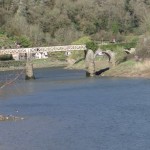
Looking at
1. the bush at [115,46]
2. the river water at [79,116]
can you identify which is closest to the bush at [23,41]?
the bush at [115,46]

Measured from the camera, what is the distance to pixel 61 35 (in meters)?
147

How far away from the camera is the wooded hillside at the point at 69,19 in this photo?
479ft

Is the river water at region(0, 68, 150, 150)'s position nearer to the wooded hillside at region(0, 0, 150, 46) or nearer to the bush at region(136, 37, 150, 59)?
the bush at region(136, 37, 150, 59)

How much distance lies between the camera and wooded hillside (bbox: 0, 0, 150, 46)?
5748 inches

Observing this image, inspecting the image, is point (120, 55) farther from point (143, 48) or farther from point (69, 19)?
point (69, 19)

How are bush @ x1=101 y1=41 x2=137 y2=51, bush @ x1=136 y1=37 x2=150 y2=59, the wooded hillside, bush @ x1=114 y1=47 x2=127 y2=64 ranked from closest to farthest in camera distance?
1. bush @ x1=136 y1=37 x2=150 y2=59
2. bush @ x1=114 y1=47 x2=127 y2=64
3. bush @ x1=101 y1=41 x2=137 y2=51
4. the wooded hillside

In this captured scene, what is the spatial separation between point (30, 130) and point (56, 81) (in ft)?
137

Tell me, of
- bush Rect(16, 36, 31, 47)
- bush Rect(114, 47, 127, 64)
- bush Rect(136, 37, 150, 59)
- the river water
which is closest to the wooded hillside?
bush Rect(16, 36, 31, 47)

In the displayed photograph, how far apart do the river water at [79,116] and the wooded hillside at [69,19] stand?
70518 mm

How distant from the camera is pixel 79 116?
4825cm

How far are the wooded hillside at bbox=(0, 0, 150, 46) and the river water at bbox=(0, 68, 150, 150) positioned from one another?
70518 mm

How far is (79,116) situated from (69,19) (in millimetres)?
105300

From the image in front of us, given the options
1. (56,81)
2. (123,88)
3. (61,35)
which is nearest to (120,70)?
(56,81)

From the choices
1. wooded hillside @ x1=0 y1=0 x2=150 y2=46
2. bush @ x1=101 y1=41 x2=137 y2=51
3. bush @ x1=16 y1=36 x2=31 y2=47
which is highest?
wooded hillside @ x1=0 y1=0 x2=150 y2=46
